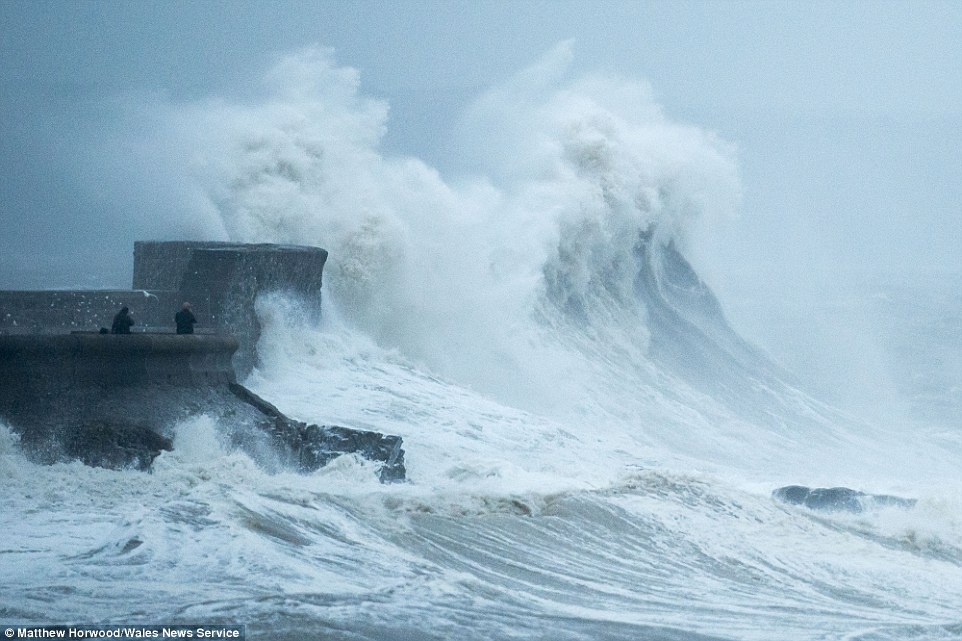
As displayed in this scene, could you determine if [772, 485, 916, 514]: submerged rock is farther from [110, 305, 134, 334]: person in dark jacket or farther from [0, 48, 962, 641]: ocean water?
[110, 305, 134, 334]: person in dark jacket

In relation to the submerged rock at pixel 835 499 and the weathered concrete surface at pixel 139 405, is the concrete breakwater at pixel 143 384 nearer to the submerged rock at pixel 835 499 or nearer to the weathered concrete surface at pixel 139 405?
the weathered concrete surface at pixel 139 405

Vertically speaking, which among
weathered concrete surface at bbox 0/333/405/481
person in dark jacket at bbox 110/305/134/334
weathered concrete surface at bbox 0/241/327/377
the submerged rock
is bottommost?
the submerged rock

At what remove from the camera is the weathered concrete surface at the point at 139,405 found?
899 centimetres

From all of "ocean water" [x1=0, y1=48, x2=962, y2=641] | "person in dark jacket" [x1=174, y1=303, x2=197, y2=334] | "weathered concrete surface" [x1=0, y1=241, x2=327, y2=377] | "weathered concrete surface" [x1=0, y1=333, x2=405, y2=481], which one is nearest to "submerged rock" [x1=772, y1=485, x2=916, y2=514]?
"ocean water" [x1=0, y1=48, x2=962, y2=641]

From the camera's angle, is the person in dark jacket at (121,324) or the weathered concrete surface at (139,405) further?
the person in dark jacket at (121,324)

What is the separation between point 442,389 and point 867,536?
13.9ft

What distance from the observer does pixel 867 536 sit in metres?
10.5

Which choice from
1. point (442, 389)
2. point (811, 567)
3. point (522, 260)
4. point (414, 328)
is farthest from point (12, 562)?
point (522, 260)

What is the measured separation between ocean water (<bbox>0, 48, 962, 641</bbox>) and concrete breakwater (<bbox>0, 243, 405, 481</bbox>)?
203 millimetres

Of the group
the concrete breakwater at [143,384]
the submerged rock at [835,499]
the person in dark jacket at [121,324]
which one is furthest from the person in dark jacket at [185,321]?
the submerged rock at [835,499]

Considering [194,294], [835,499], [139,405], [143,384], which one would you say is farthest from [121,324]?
[835,499]

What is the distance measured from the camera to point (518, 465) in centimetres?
1078

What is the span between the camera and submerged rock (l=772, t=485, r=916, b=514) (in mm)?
11328

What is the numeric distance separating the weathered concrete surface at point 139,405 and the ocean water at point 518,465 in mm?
176
